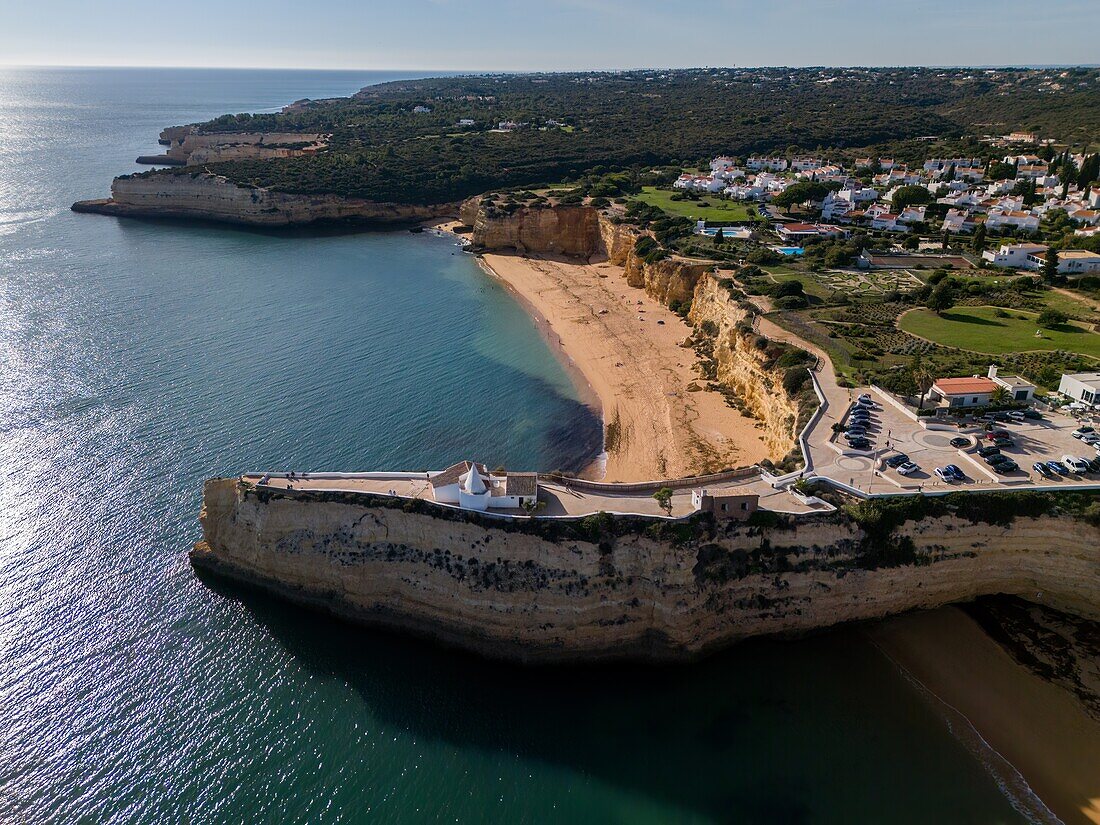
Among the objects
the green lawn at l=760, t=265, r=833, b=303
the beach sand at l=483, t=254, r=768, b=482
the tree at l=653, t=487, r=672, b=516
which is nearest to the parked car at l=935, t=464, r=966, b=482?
the beach sand at l=483, t=254, r=768, b=482

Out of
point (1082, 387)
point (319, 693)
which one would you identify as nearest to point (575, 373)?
point (1082, 387)

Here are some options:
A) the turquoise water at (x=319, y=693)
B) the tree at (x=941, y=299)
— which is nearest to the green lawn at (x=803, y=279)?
the tree at (x=941, y=299)

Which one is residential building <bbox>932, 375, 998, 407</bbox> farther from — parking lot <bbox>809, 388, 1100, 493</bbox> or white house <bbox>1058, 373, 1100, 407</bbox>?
white house <bbox>1058, 373, 1100, 407</bbox>

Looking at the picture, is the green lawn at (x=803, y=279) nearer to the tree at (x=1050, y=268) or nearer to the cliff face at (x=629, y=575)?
the tree at (x=1050, y=268)

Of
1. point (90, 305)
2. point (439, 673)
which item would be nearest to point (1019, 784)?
point (439, 673)

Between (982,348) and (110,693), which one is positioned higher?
(982,348)

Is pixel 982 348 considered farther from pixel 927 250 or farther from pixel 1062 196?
pixel 1062 196
